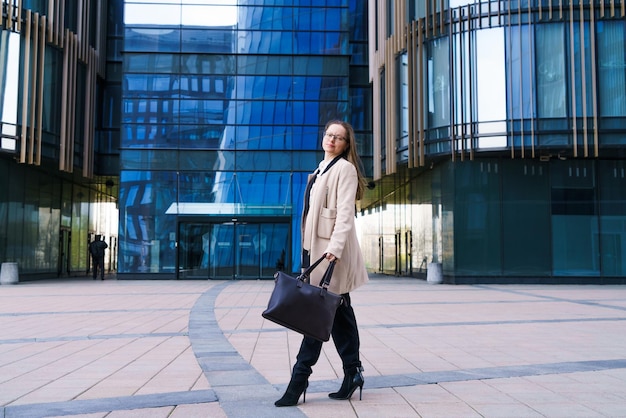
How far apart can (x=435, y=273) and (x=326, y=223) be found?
63.5 feet

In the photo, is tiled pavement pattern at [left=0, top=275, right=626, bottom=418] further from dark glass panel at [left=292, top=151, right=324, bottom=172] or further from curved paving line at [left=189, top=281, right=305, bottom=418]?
dark glass panel at [left=292, top=151, right=324, bottom=172]

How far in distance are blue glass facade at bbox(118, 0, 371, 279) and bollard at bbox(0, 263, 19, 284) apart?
4.61m

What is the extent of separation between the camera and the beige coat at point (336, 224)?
455 centimetres

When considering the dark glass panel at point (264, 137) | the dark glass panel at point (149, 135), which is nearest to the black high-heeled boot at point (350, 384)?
the dark glass panel at point (264, 137)

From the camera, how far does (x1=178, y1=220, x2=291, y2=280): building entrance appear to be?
89.6ft

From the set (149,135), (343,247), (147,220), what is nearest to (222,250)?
(147,220)

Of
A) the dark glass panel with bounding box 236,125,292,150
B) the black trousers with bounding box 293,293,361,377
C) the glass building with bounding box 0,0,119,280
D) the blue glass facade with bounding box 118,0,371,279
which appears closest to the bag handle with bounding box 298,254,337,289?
the black trousers with bounding box 293,293,361,377

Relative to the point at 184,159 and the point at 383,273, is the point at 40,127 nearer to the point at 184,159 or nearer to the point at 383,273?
the point at 184,159

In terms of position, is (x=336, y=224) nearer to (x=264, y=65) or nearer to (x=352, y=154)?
(x=352, y=154)

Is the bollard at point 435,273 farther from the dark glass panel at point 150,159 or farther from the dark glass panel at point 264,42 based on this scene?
the dark glass panel at point 264,42

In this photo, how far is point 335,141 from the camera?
486 cm

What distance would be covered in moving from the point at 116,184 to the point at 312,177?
2957 centimetres

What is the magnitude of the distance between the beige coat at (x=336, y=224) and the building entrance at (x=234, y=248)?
2277 centimetres

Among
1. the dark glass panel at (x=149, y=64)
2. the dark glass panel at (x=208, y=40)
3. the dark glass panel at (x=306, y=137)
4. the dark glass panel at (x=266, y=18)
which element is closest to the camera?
the dark glass panel at (x=149, y=64)
